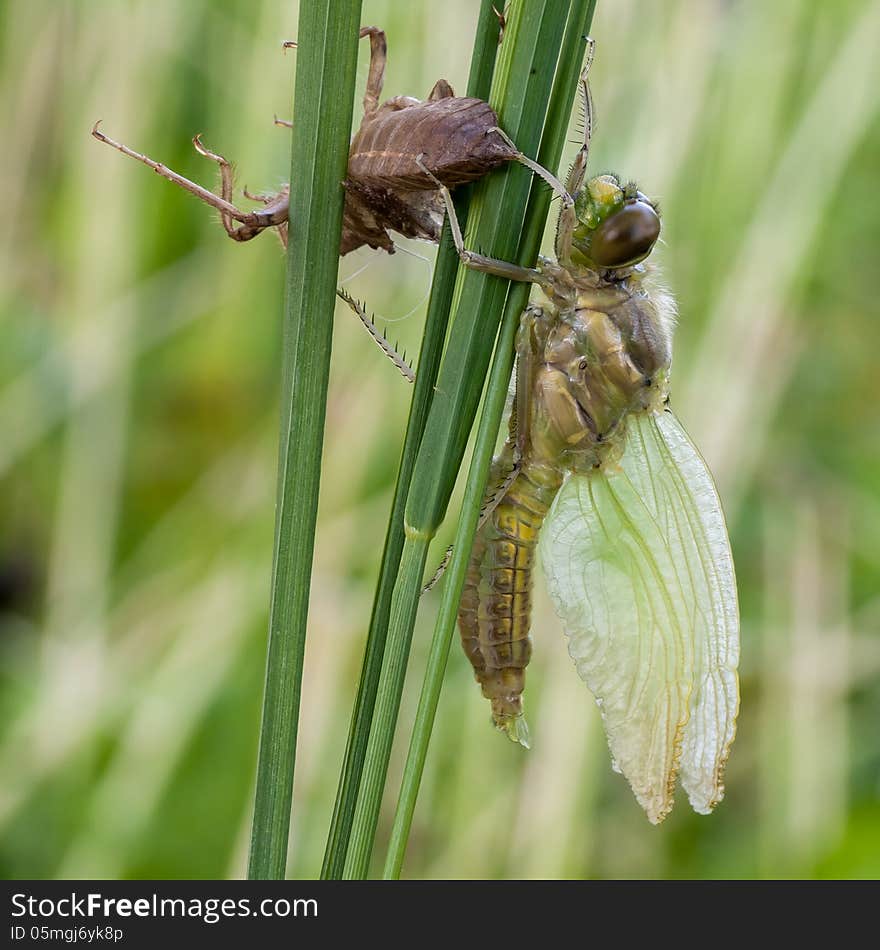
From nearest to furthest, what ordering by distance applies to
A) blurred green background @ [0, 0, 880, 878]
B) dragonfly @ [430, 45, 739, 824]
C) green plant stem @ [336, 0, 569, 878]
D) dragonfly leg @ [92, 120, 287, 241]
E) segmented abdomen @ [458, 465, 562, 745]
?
green plant stem @ [336, 0, 569, 878]
dragonfly leg @ [92, 120, 287, 241]
dragonfly @ [430, 45, 739, 824]
segmented abdomen @ [458, 465, 562, 745]
blurred green background @ [0, 0, 880, 878]

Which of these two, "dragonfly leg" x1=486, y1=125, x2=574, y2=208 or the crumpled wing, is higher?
"dragonfly leg" x1=486, y1=125, x2=574, y2=208

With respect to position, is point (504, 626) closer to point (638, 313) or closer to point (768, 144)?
point (638, 313)

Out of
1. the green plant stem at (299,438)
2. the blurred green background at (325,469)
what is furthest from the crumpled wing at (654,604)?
the blurred green background at (325,469)

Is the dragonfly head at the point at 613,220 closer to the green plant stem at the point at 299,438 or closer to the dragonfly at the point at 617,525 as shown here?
the dragonfly at the point at 617,525

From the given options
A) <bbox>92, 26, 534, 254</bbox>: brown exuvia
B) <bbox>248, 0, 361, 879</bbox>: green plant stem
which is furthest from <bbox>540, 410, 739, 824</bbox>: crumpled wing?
<bbox>248, 0, 361, 879</bbox>: green plant stem

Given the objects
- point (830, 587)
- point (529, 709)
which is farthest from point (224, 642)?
point (830, 587)

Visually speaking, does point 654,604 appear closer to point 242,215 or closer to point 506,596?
point 506,596

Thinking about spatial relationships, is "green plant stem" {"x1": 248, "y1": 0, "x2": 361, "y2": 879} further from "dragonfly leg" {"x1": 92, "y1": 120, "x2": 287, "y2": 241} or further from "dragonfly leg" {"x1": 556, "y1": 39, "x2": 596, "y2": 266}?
"dragonfly leg" {"x1": 556, "y1": 39, "x2": 596, "y2": 266}

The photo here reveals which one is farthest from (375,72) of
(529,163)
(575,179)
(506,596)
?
(506,596)
